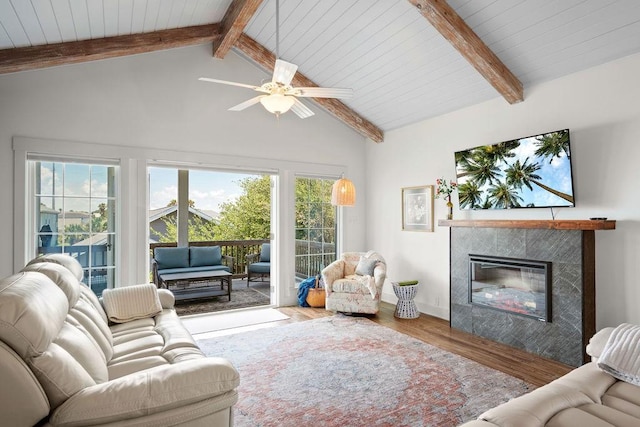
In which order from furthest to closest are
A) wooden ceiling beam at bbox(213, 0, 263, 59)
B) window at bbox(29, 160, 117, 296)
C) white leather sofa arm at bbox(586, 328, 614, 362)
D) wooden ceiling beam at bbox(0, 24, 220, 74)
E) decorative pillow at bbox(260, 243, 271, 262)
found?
decorative pillow at bbox(260, 243, 271, 262) → window at bbox(29, 160, 117, 296) → wooden ceiling beam at bbox(213, 0, 263, 59) → wooden ceiling beam at bbox(0, 24, 220, 74) → white leather sofa arm at bbox(586, 328, 614, 362)

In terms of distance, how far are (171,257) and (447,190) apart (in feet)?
15.4

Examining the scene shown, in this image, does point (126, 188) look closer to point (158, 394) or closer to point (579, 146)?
point (158, 394)

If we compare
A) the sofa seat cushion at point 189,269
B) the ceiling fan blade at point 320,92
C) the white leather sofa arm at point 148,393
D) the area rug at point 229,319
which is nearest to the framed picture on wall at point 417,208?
the area rug at point 229,319

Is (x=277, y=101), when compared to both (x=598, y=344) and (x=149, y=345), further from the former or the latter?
(x=598, y=344)

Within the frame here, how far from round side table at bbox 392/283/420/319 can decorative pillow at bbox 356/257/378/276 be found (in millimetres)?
436

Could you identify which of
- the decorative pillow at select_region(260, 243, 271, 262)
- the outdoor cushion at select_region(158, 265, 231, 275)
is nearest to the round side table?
the outdoor cushion at select_region(158, 265, 231, 275)

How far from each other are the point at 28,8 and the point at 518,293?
516 cm

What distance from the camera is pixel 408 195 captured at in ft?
17.6

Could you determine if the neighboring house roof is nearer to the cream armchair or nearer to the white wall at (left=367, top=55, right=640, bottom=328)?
the cream armchair

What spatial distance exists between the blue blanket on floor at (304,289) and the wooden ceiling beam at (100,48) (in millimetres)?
3555

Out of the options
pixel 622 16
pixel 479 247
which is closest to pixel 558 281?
pixel 479 247

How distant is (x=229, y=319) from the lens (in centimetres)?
480

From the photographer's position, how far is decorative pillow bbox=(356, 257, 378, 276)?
502 centimetres

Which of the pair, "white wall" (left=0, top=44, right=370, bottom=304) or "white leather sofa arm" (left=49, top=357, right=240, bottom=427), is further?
"white wall" (left=0, top=44, right=370, bottom=304)
